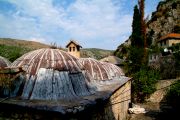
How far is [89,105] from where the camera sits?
9.73m

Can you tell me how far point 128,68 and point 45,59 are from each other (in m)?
24.1

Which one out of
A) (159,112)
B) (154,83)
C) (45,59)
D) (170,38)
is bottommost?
(159,112)

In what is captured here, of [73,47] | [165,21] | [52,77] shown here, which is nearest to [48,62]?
[52,77]

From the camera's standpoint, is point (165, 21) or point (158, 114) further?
point (165, 21)

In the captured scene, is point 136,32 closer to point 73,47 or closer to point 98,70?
point 73,47

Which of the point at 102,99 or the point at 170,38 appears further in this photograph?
the point at 170,38

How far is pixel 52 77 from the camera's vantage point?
11055mm

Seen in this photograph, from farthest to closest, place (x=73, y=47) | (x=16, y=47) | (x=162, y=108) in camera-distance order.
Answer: (x=16, y=47) → (x=73, y=47) → (x=162, y=108)

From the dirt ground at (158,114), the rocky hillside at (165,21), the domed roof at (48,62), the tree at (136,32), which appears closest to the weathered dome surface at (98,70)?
the dirt ground at (158,114)

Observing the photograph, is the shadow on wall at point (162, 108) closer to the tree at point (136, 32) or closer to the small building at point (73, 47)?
the tree at point (136, 32)

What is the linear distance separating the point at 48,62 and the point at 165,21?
5329 cm

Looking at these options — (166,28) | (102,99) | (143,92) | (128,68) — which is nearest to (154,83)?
(143,92)

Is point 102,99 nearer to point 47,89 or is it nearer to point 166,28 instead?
point 47,89

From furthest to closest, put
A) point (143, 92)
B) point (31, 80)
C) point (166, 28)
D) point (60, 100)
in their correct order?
1. point (166, 28)
2. point (143, 92)
3. point (31, 80)
4. point (60, 100)
